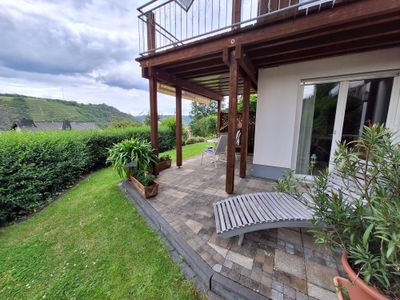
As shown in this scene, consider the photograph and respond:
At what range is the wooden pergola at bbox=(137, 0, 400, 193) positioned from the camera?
82.7 inches

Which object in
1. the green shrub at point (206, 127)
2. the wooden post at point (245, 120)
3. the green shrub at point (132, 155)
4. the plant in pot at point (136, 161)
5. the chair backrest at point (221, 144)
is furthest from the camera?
the green shrub at point (206, 127)

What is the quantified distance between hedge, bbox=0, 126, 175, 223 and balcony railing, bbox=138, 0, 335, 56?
325cm

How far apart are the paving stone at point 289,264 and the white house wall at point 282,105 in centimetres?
245

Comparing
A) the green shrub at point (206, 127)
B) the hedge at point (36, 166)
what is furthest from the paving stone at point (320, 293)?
the green shrub at point (206, 127)

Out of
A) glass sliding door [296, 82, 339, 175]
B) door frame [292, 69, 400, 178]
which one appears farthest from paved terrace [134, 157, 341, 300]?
glass sliding door [296, 82, 339, 175]

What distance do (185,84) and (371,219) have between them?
518 cm

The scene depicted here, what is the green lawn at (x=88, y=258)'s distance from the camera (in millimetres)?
1736

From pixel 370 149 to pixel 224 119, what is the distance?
7.82m

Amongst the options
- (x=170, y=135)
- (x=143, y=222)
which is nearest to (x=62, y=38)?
(x=170, y=135)

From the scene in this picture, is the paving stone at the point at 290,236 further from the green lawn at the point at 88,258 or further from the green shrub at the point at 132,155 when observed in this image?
the green shrub at the point at 132,155

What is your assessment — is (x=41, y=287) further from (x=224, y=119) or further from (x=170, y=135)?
(x=170, y=135)

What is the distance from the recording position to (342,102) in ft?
10.9

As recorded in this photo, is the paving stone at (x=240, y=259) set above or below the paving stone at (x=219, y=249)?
above

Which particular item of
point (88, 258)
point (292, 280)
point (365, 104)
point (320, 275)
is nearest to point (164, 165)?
point (88, 258)
